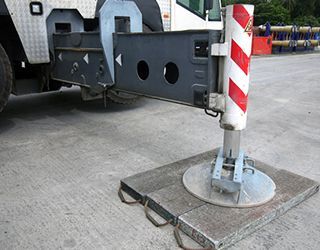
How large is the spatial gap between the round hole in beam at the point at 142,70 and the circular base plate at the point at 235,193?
0.95 metres

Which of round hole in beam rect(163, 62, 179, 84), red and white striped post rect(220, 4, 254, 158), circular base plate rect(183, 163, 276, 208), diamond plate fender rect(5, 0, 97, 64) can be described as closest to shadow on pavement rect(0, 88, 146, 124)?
diamond plate fender rect(5, 0, 97, 64)

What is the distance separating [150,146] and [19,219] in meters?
1.74

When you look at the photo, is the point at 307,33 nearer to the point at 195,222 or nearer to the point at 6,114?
the point at 6,114

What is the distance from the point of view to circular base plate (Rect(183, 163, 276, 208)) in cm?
242

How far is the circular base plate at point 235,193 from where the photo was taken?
7.95 feet

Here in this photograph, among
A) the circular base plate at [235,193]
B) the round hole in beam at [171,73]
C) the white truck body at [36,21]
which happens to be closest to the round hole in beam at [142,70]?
the round hole in beam at [171,73]

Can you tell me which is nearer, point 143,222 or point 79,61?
point 143,222

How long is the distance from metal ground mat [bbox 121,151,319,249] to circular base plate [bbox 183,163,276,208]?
4cm

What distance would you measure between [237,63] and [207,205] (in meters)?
1.01

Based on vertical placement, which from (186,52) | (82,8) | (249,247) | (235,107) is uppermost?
(82,8)

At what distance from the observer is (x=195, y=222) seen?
2.20 metres

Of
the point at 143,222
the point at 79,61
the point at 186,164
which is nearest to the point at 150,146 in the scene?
the point at 186,164

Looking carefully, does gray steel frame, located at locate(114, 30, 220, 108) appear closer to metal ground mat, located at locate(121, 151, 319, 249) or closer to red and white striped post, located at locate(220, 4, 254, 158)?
red and white striped post, located at locate(220, 4, 254, 158)

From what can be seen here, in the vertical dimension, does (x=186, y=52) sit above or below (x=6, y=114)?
Result: above
